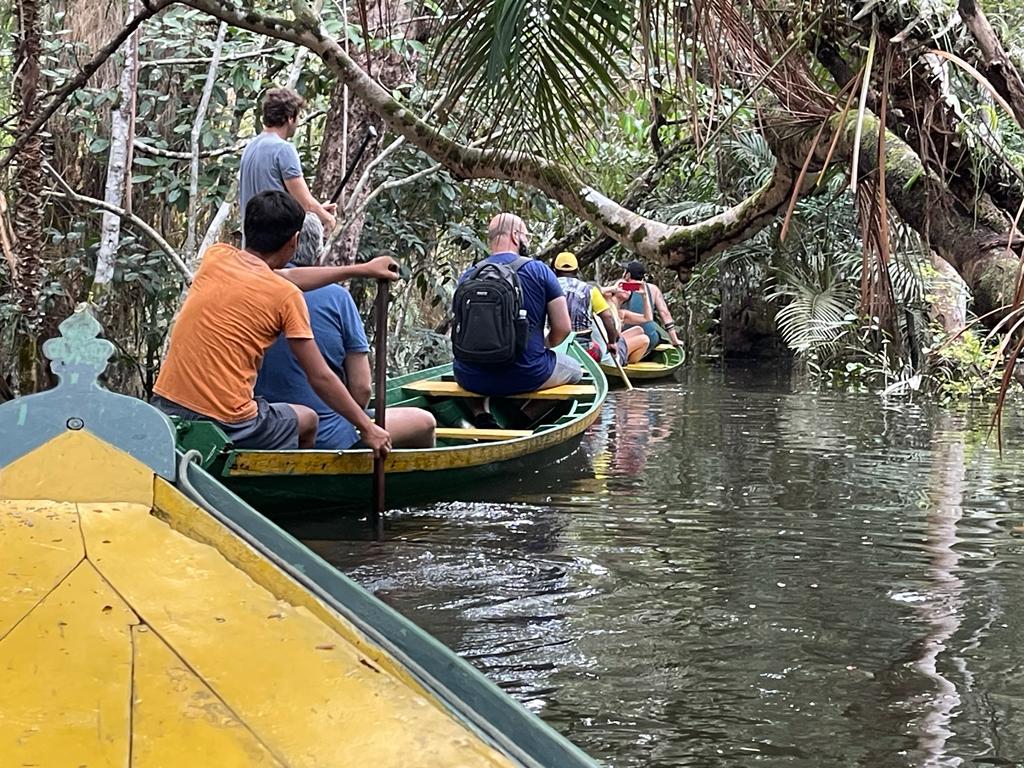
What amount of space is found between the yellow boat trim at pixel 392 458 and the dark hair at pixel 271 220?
3.06ft

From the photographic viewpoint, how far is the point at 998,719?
12.5 feet

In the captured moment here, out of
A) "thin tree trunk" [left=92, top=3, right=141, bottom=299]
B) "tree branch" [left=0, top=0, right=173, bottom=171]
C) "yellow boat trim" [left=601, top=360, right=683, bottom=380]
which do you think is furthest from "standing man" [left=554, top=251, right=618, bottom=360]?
"tree branch" [left=0, top=0, right=173, bottom=171]

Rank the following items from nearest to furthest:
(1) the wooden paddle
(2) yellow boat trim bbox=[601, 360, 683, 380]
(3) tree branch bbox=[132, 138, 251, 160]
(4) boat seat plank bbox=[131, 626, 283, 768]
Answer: (4) boat seat plank bbox=[131, 626, 283, 768], (3) tree branch bbox=[132, 138, 251, 160], (1) the wooden paddle, (2) yellow boat trim bbox=[601, 360, 683, 380]

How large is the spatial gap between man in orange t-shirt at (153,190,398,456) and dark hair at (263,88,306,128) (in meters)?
1.62

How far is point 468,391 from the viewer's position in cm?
870

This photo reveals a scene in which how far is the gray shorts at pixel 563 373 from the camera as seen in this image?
897cm

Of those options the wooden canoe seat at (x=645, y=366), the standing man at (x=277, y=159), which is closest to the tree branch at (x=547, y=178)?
the standing man at (x=277, y=159)

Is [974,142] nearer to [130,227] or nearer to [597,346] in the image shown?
[130,227]

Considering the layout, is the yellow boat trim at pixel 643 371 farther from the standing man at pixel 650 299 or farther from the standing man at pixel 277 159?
the standing man at pixel 277 159

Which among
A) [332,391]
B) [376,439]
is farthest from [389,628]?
[376,439]

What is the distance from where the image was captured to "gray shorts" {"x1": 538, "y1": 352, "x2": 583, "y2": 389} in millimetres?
8967

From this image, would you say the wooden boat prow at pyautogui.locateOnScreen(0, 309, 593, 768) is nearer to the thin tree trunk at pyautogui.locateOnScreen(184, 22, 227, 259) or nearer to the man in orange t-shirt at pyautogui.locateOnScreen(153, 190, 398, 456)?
the man in orange t-shirt at pyautogui.locateOnScreen(153, 190, 398, 456)

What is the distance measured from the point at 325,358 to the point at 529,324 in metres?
2.35

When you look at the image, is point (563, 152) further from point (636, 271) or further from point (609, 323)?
point (636, 271)
